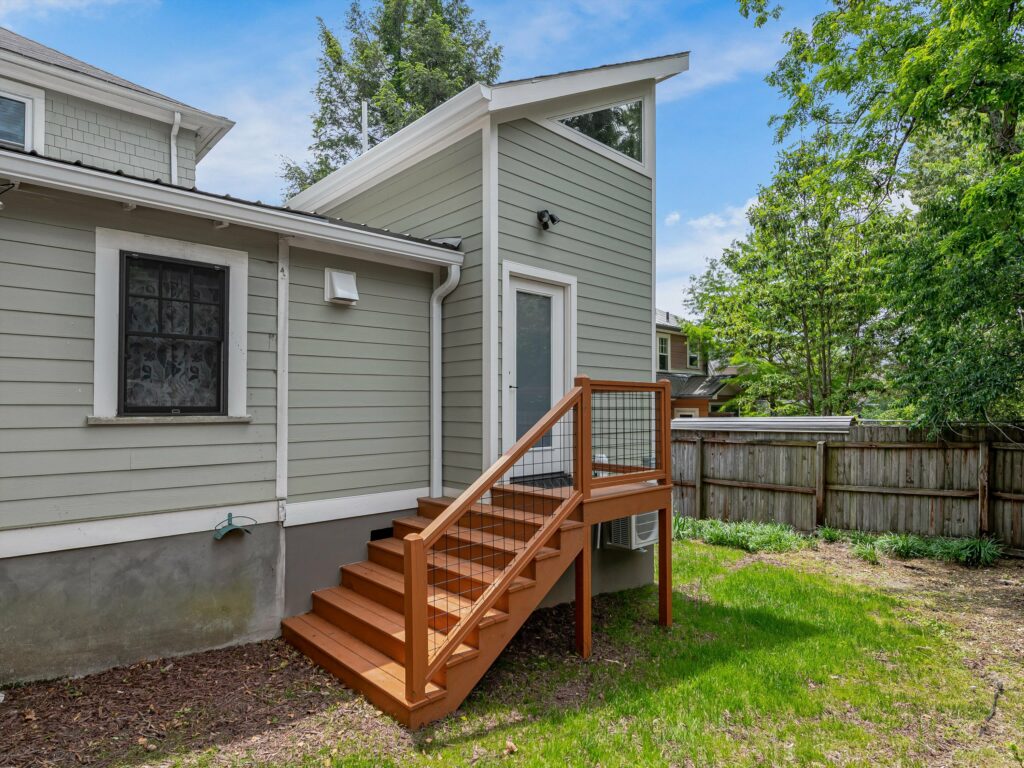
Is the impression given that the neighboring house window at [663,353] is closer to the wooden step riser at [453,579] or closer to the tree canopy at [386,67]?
the tree canopy at [386,67]

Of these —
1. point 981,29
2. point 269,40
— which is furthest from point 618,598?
point 269,40

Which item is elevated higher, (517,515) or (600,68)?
(600,68)

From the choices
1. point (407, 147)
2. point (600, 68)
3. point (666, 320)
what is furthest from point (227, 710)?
point (666, 320)

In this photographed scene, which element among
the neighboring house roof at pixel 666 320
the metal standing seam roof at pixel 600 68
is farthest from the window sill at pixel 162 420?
the neighboring house roof at pixel 666 320

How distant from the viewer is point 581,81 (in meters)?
5.45

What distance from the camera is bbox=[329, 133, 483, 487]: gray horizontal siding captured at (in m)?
5.08

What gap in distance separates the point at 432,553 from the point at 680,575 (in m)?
3.27

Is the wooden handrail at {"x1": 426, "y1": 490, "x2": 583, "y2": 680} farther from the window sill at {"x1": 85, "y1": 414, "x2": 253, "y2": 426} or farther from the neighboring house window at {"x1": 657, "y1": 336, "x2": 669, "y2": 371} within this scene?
the neighboring house window at {"x1": 657, "y1": 336, "x2": 669, "y2": 371}

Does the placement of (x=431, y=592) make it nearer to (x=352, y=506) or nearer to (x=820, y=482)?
(x=352, y=506)

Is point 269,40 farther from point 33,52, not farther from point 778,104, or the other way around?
point 778,104

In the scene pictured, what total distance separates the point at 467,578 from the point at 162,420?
236 cm

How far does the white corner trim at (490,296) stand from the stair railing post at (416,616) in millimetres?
1868

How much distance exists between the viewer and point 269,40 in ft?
37.3

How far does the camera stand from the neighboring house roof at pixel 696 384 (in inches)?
758
